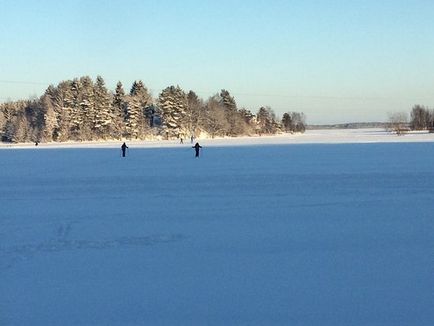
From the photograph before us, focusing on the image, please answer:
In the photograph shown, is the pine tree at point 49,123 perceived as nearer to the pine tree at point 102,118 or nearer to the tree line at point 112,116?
the tree line at point 112,116

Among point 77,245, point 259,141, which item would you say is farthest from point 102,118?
point 77,245

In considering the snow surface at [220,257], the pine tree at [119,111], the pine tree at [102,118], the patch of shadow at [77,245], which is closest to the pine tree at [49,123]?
the pine tree at [102,118]

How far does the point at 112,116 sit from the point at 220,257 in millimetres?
84022

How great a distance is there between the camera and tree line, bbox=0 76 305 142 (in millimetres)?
88188

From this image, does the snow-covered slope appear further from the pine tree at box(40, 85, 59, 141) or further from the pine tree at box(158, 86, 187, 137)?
the pine tree at box(40, 85, 59, 141)

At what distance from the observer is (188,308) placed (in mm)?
5191

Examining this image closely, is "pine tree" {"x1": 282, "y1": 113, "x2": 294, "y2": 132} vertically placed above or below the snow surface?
above

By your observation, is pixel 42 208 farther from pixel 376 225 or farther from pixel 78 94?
pixel 78 94

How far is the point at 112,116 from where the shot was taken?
8906 cm

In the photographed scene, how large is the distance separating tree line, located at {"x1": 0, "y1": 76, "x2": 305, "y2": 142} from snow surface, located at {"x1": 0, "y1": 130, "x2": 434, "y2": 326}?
2943 inches

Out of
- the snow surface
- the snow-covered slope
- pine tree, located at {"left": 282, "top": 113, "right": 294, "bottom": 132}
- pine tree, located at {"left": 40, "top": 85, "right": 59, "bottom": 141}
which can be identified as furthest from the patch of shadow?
pine tree, located at {"left": 282, "top": 113, "right": 294, "bottom": 132}

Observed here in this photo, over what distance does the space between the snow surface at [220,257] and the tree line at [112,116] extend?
7475cm

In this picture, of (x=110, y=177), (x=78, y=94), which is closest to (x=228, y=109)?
(x=78, y=94)

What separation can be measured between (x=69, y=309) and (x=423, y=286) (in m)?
3.54
